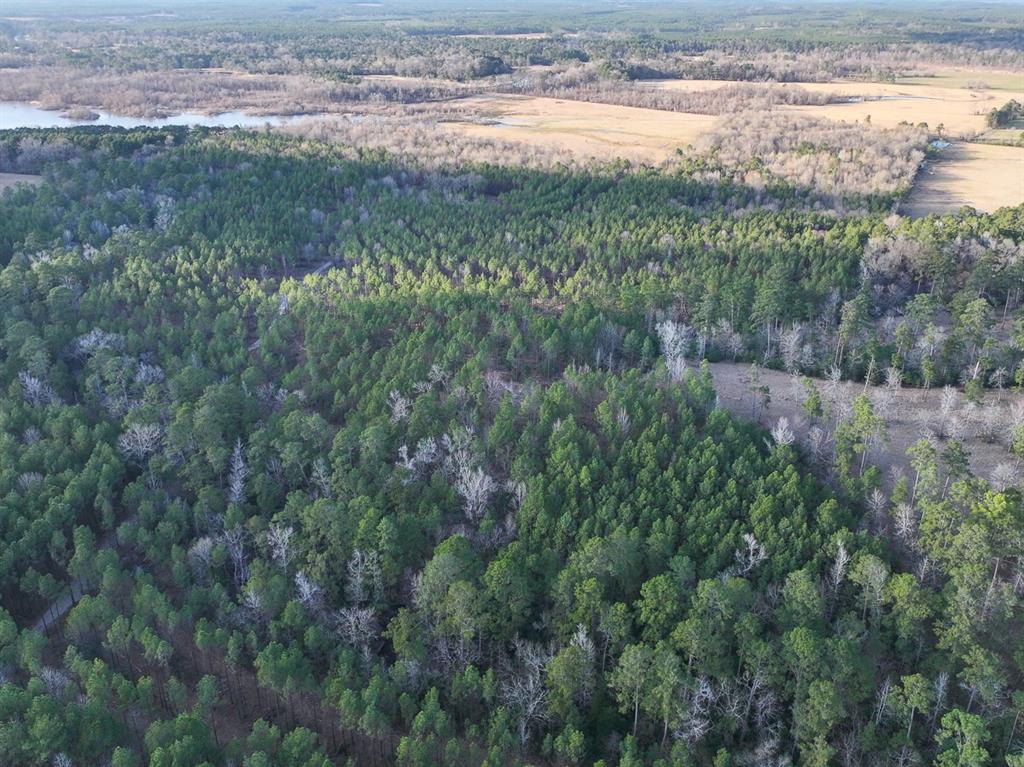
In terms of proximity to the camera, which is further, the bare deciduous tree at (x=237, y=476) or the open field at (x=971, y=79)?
the open field at (x=971, y=79)

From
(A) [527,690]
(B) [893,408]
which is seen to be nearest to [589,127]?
(B) [893,408]

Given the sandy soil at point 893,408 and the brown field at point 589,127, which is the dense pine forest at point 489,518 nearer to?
the sandy soil at point 893,408

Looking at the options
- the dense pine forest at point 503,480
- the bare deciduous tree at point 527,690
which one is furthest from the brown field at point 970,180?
the bare deciduous tree at point 527,690

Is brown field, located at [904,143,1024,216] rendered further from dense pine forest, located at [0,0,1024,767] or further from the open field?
the open field

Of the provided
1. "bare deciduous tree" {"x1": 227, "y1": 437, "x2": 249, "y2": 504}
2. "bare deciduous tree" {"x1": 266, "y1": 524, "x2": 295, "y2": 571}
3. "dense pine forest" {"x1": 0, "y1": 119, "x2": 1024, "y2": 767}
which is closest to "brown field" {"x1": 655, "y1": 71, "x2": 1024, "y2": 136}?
"dense pine forest" {"x1": 0, "y1": 119, "x2": 1024, "y2": 767}

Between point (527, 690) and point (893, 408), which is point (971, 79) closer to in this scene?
point (893, 408)

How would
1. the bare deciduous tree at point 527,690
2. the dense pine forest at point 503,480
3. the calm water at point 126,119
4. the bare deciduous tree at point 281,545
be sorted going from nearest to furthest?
the dense pine forest at point 503,480
the bare deciduous tree at point 527,690
the bare deciduous tree at point 281,545
the calm water at point 126,119
